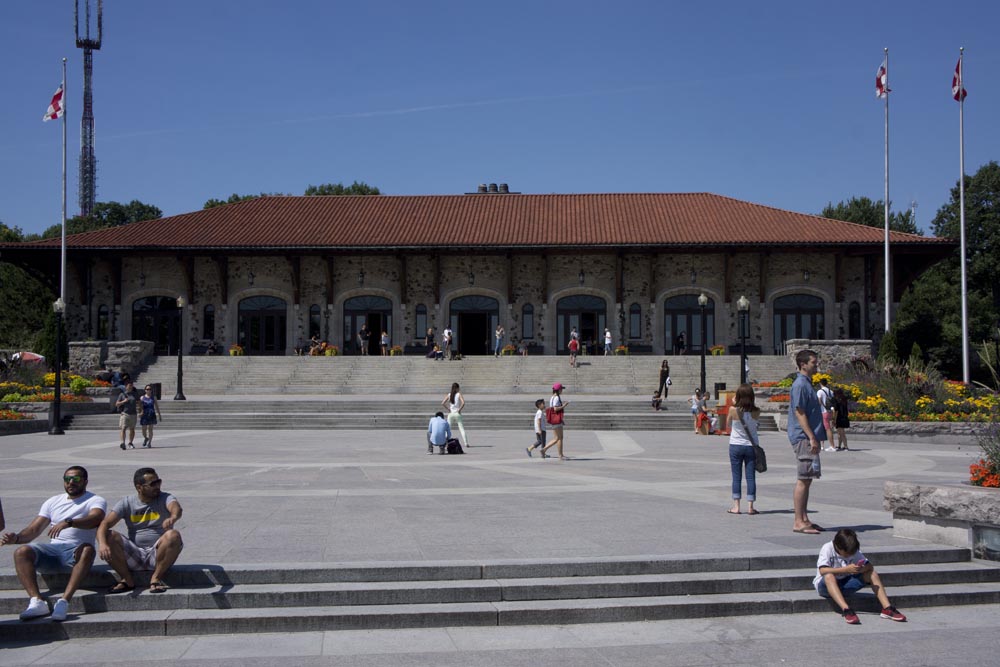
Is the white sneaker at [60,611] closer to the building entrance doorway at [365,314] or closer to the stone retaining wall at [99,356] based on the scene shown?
the stone retaining wall at [99,356]

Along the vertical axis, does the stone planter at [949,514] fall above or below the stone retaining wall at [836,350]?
below

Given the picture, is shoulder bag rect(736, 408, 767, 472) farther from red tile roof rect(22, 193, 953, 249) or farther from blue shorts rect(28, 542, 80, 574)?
red tile roof rect(22, 193, 953, 249)

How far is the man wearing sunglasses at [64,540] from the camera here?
21.9 ft

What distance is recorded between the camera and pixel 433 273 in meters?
42.0

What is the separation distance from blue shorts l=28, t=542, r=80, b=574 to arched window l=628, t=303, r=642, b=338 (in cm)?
3583

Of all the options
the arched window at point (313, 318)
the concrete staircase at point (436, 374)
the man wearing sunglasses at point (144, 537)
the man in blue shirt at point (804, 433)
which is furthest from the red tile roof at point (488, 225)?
the man wearing sunglasses at point (144, 537)

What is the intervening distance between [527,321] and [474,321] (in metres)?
2.54

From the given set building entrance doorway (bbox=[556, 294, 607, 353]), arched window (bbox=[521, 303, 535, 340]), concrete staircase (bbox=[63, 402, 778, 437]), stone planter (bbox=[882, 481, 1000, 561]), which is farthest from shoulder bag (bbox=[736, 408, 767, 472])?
arched window (bbox=[521, 303, 535, 340])

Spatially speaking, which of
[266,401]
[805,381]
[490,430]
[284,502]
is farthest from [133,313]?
[805,381]

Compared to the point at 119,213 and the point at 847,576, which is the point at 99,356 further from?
the point at 119,213

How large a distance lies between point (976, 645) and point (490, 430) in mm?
17750

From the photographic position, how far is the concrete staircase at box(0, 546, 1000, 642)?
21.9ft

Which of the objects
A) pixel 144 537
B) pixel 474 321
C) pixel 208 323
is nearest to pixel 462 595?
pixel 144 537

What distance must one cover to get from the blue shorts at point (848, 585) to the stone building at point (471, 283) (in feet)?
109
